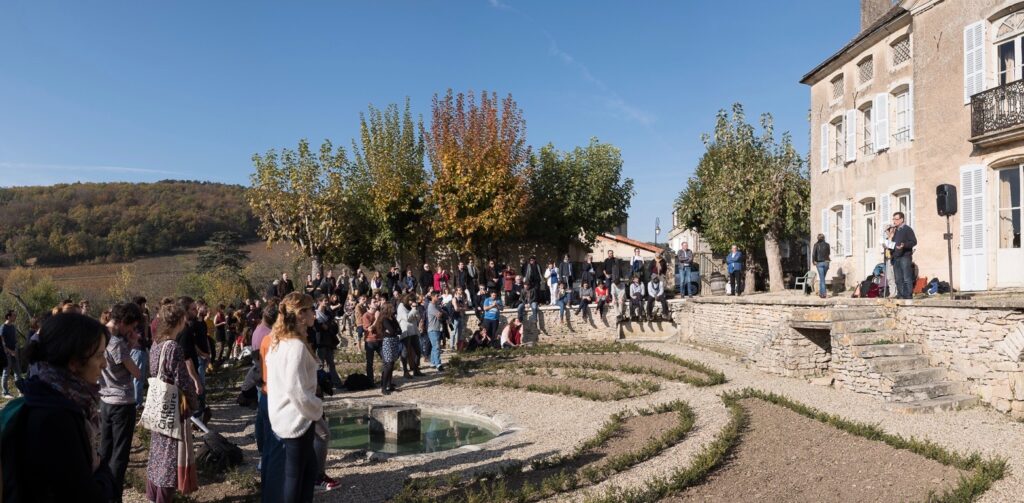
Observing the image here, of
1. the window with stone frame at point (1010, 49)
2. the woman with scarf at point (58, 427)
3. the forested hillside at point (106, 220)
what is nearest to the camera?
the woman with scarf at point (58, 427)

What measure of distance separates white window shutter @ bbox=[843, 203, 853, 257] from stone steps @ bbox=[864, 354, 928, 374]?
838 centimetres

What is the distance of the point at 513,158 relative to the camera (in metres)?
25.5

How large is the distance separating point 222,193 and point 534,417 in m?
70.9

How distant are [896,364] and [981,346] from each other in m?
1.20

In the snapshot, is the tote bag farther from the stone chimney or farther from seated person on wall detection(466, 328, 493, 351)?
the stone chimney

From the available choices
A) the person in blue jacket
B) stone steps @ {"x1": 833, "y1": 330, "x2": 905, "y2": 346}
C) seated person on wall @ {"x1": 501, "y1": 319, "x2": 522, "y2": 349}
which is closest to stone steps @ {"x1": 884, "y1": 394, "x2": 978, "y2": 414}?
stone steps @ {"x1": 833, "y1": 330, "x2": 905, "y2": 346}

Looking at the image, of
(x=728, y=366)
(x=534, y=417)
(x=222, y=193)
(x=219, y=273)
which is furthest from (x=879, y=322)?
(x=222, y=193)

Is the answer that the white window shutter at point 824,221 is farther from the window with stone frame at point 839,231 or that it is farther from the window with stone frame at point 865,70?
the window with stone frame at point 865,70

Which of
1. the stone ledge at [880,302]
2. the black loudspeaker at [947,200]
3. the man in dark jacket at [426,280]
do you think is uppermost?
the black loudspeaker at [947,200]

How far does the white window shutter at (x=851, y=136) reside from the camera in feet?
61.9

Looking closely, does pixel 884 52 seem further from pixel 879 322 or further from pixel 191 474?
pixel 191 474

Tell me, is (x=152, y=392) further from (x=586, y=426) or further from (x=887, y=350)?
(x=887, y=350)

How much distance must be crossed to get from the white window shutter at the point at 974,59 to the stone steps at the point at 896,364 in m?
6.77

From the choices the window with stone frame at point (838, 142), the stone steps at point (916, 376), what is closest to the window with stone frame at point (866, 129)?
the window with stone frame at point (838, 142)
